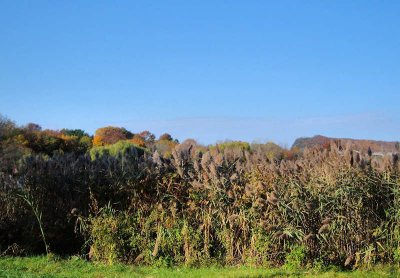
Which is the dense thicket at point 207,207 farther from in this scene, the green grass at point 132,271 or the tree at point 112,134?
the tree at point 112,134

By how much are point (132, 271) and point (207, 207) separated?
68.9 inches

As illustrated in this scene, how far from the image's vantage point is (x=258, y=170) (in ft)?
30.8

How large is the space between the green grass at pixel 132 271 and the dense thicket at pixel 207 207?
0.36 meters

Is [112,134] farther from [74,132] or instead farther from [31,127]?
[31,127]

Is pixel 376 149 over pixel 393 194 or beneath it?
over

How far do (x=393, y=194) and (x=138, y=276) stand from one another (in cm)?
448

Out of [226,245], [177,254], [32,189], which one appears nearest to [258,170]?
[226,245]

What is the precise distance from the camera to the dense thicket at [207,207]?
28.2 ft

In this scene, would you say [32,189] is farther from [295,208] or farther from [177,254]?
[295,208]

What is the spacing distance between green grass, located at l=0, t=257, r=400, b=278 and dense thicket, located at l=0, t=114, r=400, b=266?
0.36m

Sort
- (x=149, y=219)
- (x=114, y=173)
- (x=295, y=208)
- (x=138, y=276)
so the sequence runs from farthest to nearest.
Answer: (x=114, y=173)
(x=149, y=219)
(x=295, y=208)
(x=138, y=276)

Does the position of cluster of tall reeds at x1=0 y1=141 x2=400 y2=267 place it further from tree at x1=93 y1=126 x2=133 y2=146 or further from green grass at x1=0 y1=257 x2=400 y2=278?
tree at x1=93 y1=126 x2=133 y2=146

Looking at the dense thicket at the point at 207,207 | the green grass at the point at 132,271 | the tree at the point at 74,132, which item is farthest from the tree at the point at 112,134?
the green grass at the point at 132,271

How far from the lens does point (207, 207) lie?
9273 mm
